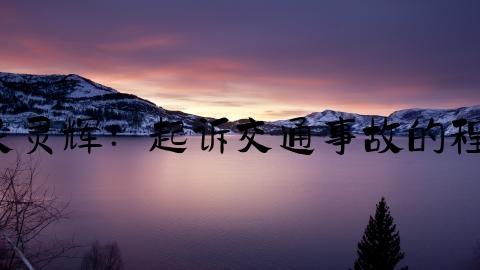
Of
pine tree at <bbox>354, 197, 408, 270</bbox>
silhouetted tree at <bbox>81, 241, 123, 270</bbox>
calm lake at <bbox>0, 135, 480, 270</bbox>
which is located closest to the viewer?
pine tree at <bbox>354, 197, 408, 270</bbox>

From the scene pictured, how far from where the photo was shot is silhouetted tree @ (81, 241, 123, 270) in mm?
39078

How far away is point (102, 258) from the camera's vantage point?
43.9 metres

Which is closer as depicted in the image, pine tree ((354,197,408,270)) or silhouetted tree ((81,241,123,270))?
pine tree ((354,197,408,270))

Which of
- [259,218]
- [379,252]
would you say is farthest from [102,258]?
[379,252]

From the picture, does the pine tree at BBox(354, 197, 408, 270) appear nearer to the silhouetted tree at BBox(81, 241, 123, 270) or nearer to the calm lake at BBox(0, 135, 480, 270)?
the calm lake at BBox(0, 135, 480, 270)

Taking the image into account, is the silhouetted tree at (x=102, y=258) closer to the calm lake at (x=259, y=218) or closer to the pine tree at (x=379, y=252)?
the calm lake at (x=259, y=218)

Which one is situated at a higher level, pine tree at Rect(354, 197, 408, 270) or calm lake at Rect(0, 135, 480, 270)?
pine tree at Rect(354, 197, 408, 270)

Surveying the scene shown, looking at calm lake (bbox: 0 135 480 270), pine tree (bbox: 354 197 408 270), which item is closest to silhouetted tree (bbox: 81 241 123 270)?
calm lake (bbox: 0 135 480 270)

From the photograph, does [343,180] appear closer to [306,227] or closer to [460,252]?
[306,227]

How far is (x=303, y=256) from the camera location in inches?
1753

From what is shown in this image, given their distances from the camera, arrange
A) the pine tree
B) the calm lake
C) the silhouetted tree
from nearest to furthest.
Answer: the pine tree, the silhouetted tree, the calm lake

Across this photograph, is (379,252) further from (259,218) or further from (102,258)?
(102,258)

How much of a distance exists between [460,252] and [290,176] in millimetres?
85211

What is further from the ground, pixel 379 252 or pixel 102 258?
pixel 379 252
